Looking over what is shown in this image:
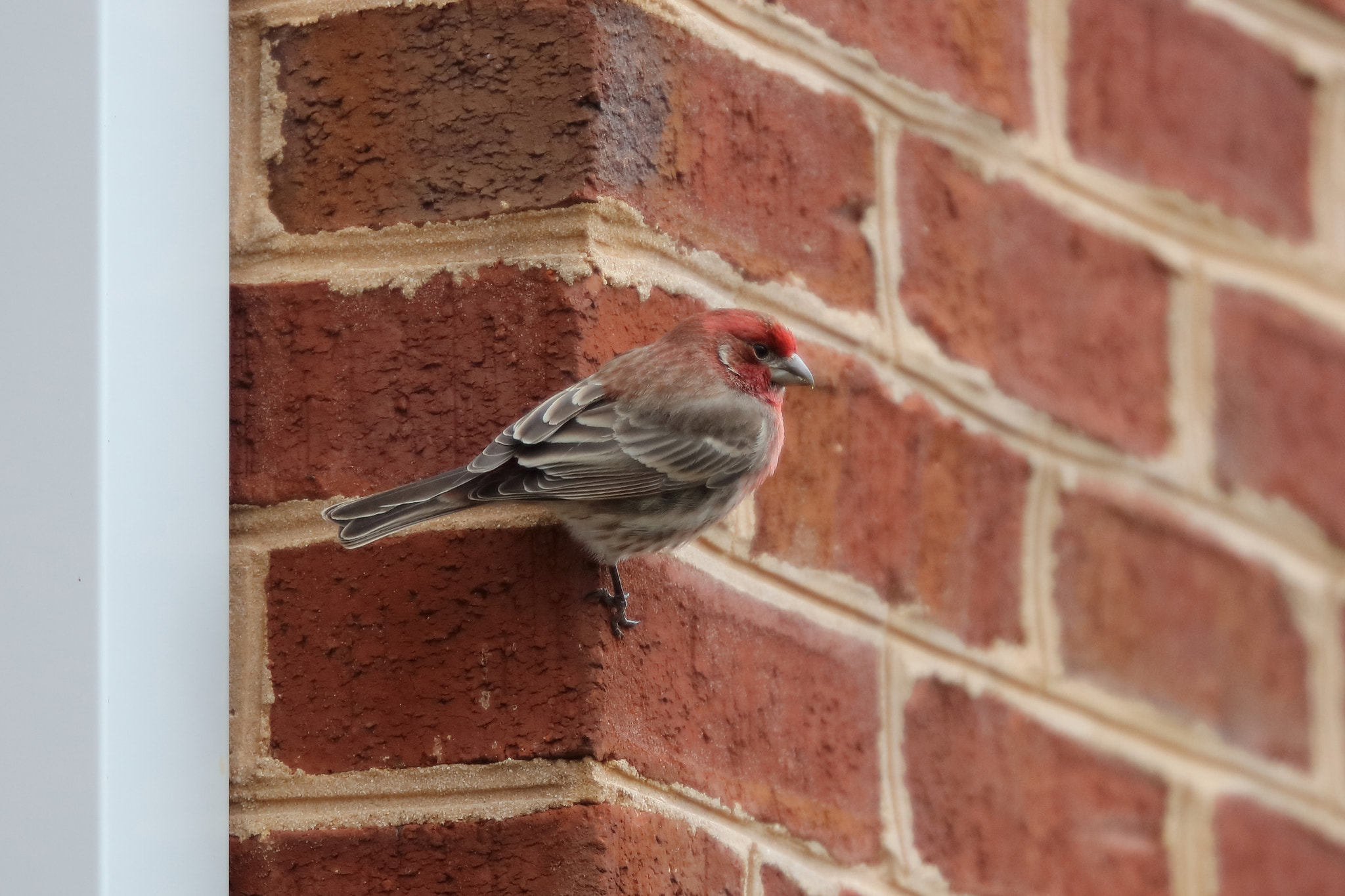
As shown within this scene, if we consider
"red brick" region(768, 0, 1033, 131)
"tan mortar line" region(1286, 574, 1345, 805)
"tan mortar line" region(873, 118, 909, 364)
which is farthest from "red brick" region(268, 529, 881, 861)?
"tan mortar line" region(1286, 574, 1345, 805)

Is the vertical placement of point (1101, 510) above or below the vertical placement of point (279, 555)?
below

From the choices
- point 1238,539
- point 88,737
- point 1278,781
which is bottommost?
point 1278,781

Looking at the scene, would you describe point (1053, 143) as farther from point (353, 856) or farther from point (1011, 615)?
point (353, 856)

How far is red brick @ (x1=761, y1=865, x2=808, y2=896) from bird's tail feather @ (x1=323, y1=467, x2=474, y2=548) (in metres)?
0.46

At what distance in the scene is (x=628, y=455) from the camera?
2.28m

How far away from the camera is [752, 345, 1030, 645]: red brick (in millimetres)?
2033

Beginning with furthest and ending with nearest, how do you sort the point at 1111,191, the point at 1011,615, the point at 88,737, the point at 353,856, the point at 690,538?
1. the point at 1111,191
2. the point at 1011,615
3. the point at 690,538
4. the point at 353,856
5. the point at 88,737

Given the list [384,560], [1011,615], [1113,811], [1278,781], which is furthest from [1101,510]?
[384,560]

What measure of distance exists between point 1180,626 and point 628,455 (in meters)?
0.77

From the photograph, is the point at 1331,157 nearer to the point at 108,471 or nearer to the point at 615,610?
the point at 615,610

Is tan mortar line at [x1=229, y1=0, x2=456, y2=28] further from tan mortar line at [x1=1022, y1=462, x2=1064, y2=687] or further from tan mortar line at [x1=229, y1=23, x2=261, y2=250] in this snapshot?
tan mortar line at [x1=1022, y1=462, x2=1064, y2=687]

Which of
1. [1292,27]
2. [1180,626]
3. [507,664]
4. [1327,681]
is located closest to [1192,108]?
[1292,27]

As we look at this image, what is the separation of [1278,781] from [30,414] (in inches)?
67.6

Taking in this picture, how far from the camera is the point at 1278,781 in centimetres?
258
